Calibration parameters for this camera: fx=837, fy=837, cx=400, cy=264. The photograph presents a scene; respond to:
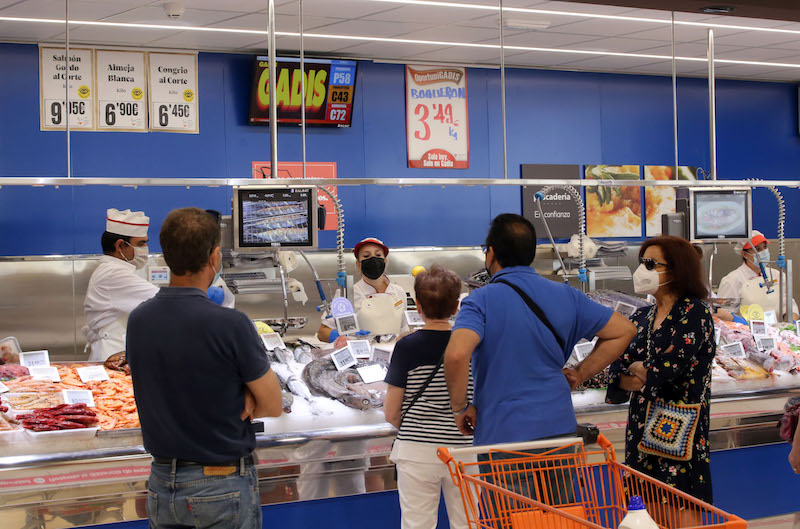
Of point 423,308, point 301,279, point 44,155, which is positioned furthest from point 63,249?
point 423,308

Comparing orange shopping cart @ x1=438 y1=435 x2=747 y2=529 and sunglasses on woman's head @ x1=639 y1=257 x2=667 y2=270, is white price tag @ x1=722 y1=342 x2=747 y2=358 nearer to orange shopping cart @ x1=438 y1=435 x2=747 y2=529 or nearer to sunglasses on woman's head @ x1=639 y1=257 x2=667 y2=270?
sunglasses on woman's head @ x1=639 y1=257 x2=667 y2=270

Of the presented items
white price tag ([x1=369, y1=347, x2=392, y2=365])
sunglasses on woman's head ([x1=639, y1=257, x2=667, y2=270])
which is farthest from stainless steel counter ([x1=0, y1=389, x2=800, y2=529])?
sunglasses on woman's head ([x1=639, y1=257, x2=667, y2=270])

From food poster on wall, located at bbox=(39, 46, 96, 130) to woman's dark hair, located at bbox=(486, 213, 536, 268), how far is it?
558 cm

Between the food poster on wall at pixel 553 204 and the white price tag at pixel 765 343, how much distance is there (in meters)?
4.13

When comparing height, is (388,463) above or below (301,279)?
below

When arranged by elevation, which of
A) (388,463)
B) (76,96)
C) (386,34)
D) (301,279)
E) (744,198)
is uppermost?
(386,34)

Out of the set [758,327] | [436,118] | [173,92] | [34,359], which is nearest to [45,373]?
[34,359]

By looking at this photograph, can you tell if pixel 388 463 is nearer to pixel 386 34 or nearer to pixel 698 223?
pixel 698 223

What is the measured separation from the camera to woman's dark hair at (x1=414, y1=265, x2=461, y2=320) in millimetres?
3170

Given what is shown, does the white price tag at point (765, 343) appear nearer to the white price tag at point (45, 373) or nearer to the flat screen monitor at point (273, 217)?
the flat screen monitor at point (273, 217)

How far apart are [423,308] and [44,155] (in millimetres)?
5469

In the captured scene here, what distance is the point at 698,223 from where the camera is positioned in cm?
636

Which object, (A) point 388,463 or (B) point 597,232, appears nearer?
(A) point 388,463

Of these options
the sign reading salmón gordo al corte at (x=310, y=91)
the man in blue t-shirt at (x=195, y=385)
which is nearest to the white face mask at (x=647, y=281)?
the man in blue t-shirt at (x=195, y=385)
